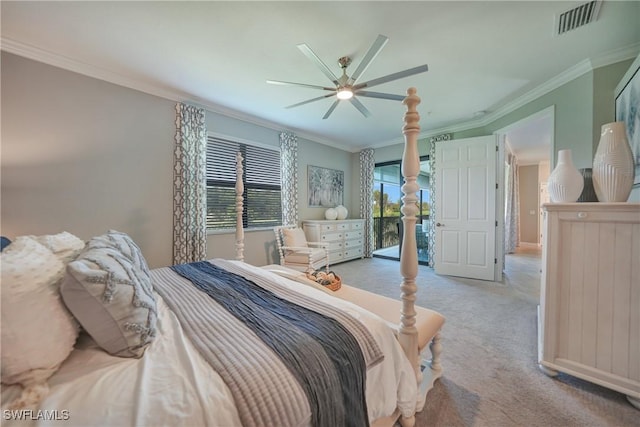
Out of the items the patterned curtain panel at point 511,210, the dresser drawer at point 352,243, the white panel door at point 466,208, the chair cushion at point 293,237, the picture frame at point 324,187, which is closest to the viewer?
the white panel door at point 466,208

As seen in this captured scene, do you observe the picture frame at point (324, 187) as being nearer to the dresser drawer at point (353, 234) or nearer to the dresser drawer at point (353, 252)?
the dresser drawer at point (353, 234)

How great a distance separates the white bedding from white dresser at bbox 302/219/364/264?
3568mm

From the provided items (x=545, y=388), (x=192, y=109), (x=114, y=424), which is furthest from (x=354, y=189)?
(x=114, y=424)

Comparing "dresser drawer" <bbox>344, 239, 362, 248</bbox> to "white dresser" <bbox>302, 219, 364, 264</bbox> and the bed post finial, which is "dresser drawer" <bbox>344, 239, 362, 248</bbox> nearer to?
"white dresser" <bbox>302, 219, 364, 264</bbox>

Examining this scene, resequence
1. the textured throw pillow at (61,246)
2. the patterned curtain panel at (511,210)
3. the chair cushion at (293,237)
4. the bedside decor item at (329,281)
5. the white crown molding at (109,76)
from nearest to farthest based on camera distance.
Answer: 1. the textured throw pillow at (61,246)
2. the bedside decor item at (329,281)
3. the white crown molding at (109,76)
4. the chair cushion at (293,237)
5. the patterned curtain panel at (511,210)

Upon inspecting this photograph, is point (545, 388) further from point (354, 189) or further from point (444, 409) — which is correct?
point (354, 189)

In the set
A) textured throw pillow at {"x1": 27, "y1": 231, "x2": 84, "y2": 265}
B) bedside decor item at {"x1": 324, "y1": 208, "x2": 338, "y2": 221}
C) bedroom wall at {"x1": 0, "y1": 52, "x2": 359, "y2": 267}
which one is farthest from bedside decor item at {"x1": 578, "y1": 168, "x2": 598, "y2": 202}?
bedroom wall at {"x1": 0, "y1": 52, "x2": 359, "y2": 267}

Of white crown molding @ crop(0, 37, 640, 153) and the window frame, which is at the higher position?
white crown molding @ crop(0, 37, 640, 153)

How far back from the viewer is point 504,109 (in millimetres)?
3488

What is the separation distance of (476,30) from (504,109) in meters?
2.09

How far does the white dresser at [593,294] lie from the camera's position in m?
1.41

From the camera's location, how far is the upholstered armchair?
362 cm

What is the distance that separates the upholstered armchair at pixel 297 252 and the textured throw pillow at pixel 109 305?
2662 mm

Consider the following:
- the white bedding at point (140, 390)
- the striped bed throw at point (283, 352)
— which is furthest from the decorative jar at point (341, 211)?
the white bedding at point (140, 390)
